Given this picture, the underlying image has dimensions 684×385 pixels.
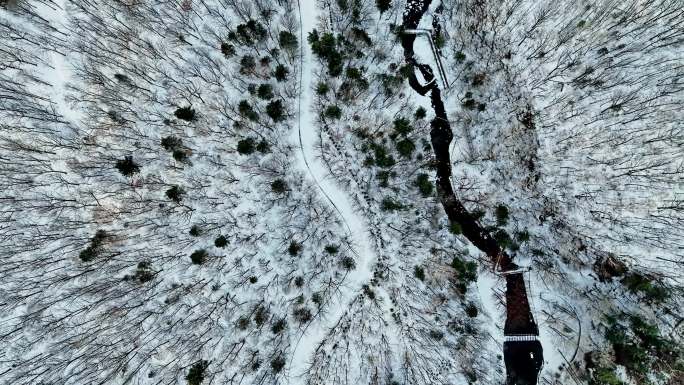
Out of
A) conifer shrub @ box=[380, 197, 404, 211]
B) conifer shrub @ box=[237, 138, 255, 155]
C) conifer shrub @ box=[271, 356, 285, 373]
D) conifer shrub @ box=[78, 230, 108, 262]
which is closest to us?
conifer shrub @ box=[78, 230, 108, 262]

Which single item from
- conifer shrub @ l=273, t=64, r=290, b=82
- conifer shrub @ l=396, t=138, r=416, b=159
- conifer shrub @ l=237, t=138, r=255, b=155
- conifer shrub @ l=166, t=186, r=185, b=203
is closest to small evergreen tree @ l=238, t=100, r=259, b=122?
conifer shrub @ l=237, t=138, r=255, b=155

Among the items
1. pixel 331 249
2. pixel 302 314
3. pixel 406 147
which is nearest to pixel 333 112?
pixel 406 147

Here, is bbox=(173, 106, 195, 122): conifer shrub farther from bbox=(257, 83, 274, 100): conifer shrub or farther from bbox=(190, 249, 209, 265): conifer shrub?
bbox=(190, 249, 209, 265): conifer shrub

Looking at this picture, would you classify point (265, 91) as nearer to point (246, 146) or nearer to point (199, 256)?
point (246, 146)

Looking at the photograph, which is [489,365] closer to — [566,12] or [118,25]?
[566,12]

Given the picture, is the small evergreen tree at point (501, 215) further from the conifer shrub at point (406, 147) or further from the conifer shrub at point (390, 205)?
the conifer shrub at point (406, 147)

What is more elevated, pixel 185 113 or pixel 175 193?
pixel 185 113
